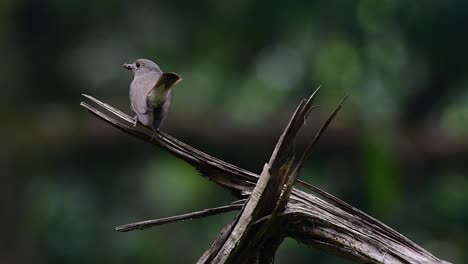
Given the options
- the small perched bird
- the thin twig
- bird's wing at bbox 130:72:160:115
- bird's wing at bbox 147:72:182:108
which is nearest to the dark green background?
bird's wing at bbox 130:72:160:115

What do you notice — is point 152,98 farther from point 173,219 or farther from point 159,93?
point 173,219

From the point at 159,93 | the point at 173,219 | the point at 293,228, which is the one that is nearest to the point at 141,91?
the point at 159,93

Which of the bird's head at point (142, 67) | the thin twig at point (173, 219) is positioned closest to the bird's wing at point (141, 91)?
the bird's head at point (142, 67)

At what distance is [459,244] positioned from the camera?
1091 cm

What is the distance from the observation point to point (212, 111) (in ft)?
34.9

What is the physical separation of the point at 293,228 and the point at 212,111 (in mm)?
8241

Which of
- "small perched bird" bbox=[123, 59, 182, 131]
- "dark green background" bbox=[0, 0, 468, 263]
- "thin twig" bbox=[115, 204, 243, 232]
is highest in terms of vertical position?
"dark green background" bbox=[0, 0, 468, 263]

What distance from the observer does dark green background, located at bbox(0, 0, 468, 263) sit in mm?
9773

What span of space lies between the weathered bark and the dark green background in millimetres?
6007

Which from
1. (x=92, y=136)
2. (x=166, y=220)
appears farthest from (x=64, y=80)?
(x=166, y=220)

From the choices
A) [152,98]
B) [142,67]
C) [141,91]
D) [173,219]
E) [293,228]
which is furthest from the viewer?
[142,67]

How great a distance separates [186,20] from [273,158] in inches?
400

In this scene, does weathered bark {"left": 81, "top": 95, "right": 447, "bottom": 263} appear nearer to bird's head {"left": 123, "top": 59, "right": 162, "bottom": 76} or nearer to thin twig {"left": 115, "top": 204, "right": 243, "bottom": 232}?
thin twig {"left": 115, "top": 204, "right": 243, "bottom": 232}

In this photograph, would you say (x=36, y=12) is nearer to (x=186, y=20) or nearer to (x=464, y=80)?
(x=186, y=20)
